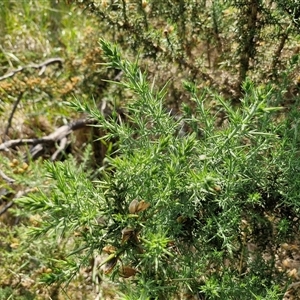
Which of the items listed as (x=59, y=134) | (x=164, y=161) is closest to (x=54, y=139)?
(x=59, y=134)

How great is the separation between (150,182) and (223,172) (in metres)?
0.24

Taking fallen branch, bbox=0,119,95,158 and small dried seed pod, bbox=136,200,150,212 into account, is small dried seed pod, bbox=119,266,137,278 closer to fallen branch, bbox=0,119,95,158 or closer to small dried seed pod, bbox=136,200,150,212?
small dried seed pod, bbox=136,200,150,212

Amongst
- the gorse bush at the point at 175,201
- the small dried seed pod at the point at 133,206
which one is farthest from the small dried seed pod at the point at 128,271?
the small dried seed pod at the point at 133,206

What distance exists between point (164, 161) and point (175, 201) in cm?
11

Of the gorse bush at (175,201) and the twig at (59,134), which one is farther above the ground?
the gorse bush at (175,201)

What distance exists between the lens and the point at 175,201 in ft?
3.93

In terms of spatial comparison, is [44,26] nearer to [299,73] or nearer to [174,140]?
[299,73]

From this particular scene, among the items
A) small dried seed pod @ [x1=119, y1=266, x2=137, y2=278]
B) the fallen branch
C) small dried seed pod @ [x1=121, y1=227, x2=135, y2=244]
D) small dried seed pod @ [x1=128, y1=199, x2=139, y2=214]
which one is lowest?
the fallen branch

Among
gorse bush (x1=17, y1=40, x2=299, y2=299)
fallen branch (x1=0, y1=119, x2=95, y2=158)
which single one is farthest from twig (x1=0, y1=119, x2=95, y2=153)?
gorse bush (x1=17, y1=40, x2=299, y2=299)

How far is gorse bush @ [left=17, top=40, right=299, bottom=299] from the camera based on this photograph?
112 cm

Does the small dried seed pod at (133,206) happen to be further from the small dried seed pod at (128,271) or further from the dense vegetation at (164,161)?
the small dried seed pod at (128,271)

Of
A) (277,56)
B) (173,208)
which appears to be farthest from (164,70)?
(173,208)

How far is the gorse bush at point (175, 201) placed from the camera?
112 centimetres

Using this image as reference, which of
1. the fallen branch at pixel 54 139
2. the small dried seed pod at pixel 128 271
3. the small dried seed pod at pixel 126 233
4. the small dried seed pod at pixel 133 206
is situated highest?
the small dried seed pod at pixel 133 206
